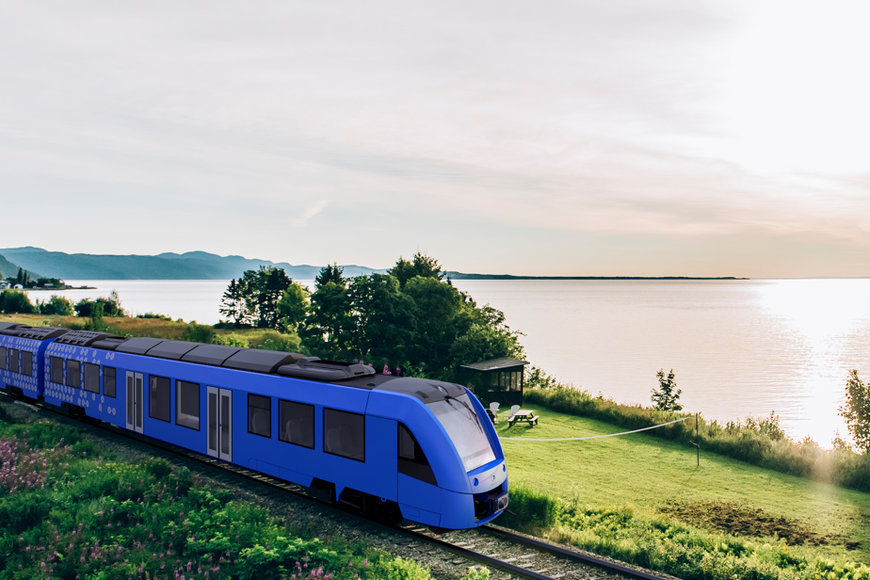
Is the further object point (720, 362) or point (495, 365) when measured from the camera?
point (720, 362)

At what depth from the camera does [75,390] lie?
794 inches

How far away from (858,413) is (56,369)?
37.1 m

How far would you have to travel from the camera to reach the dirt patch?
1491 cm

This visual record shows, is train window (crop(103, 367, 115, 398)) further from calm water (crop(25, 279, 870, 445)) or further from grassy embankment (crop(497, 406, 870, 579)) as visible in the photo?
calm water (crop(25, 279, 870, 445))

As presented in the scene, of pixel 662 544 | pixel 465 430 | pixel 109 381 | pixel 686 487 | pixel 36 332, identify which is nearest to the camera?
pixel 465 430

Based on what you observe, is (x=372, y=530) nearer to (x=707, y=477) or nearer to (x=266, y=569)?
(x=266, y=569)

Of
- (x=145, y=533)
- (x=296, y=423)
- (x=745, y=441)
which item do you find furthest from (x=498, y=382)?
(x=145, y=533)

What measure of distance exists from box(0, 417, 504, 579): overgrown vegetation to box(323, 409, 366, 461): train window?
1.65 metres

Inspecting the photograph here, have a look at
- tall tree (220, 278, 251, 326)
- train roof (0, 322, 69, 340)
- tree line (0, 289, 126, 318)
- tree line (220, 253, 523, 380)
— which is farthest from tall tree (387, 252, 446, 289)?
tall tree (220, 278, 251, 326)

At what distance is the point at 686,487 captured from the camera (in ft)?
63.6

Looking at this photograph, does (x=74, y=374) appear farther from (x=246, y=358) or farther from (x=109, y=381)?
(x=246, y=358)

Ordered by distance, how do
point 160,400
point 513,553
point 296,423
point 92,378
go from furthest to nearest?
1. point 92,378
2. point 160,400
3. point 296,423
4. point 513,553

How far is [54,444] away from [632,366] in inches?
3064

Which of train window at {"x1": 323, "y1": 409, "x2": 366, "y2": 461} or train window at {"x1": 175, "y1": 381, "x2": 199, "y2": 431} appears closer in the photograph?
train window at {"x1": 323, "y1": 409, "x2": 366, "y2": 461}
